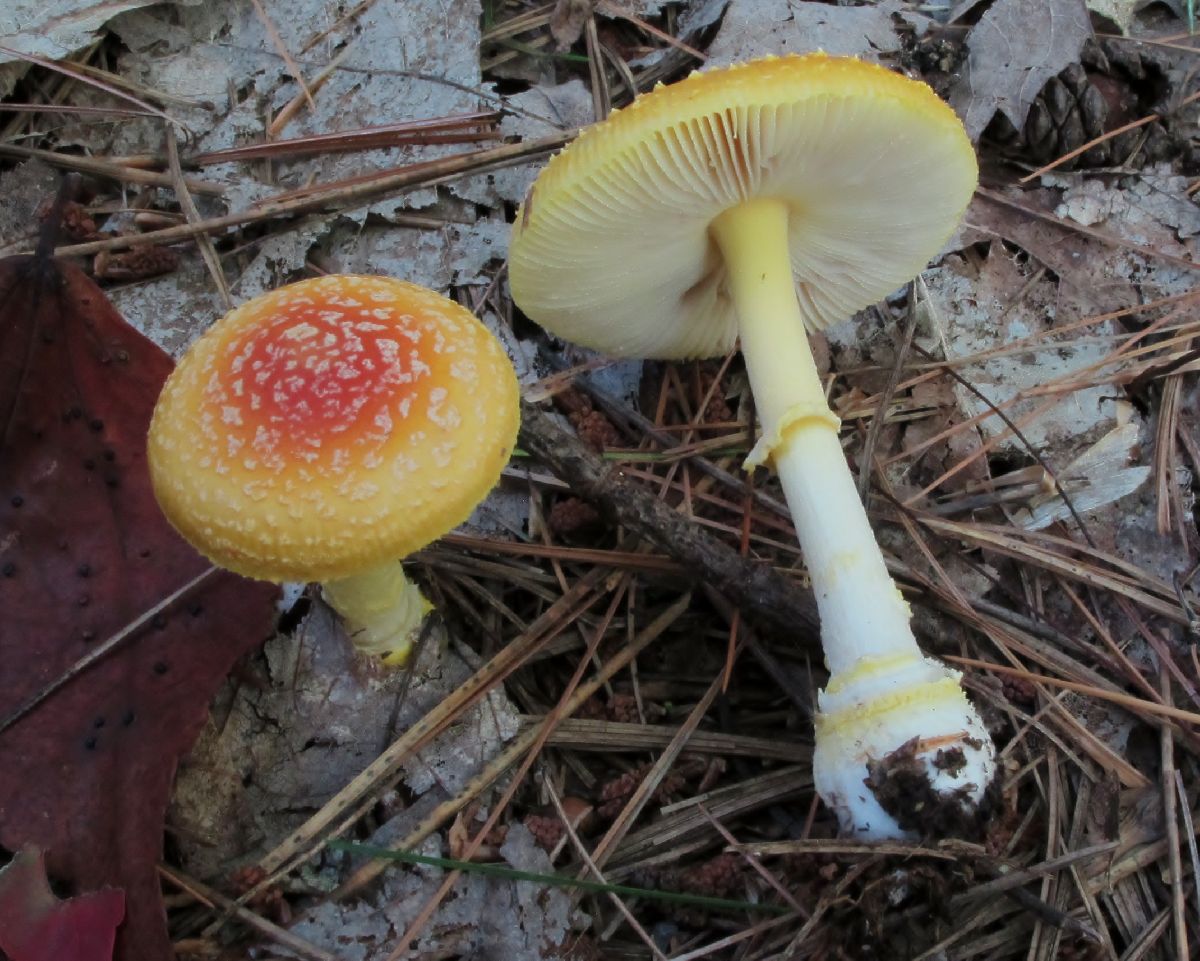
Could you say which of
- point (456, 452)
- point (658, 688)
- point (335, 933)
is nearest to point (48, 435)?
point (456, 452)

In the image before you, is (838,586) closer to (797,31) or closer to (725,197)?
(725,197)

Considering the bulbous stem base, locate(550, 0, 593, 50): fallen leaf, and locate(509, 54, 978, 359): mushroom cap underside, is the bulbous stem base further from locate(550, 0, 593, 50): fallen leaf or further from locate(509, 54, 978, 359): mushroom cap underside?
locate(550, 0, 593, 50): fallen leaf

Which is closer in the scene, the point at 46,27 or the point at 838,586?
the point at 838,586

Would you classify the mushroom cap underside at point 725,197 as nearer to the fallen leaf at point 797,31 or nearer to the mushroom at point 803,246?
the mushroom at point 803,246

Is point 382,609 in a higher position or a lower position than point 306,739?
higher

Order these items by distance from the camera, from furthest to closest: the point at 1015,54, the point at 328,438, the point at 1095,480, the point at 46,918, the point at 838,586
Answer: the point at 1015,54 < the point at 1095,480 < the point at 838,586 < the point at 46,918 < the point at 328,438

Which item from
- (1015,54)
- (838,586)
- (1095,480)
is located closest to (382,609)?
(838,586)

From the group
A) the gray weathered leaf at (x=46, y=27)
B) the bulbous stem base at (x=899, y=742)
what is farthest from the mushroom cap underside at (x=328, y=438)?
the gray weathered leaf at (x=46, y=27)
